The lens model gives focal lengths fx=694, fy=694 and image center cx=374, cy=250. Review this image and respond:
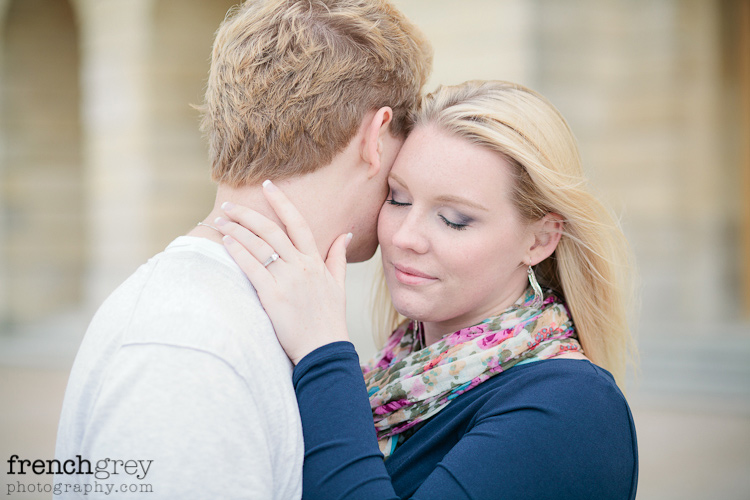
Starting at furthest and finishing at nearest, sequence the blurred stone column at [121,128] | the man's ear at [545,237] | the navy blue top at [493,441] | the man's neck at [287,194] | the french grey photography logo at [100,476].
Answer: the blurred stone column at [121,128] → the man's ear at [545,237] → the man's neck at [287,194] → the navy blue top at [493,441] → the french grey photography logo at [100,476]

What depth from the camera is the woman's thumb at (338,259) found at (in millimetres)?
1772

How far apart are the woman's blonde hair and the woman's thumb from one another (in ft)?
1.45

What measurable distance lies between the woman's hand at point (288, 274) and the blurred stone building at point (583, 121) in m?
4.24

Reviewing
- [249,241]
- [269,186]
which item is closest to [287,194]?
[269,186]

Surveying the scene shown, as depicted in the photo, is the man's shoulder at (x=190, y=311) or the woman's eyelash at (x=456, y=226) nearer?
the man's shoulder at (x=190, y=311)

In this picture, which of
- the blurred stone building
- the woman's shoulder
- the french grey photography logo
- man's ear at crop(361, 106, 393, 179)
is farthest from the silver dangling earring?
the blurred stone building

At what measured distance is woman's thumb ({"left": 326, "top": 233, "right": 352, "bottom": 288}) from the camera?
177 cm

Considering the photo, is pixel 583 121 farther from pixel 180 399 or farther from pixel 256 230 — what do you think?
pixel 180 399

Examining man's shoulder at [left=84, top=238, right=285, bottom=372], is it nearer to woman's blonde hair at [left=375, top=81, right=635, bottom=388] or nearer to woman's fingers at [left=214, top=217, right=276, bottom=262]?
woman's fingers at [left=214, top=217, right=276, bottom=262]

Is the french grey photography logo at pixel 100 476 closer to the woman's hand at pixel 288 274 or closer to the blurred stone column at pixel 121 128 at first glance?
the woman's hand at pixel 288 274

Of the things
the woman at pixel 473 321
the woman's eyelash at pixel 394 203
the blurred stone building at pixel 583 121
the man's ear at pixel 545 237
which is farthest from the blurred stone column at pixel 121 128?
the man's ear at pixel 545 237

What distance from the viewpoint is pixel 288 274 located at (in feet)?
5.34

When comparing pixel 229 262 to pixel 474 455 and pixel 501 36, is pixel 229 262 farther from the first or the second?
pixel 501 36

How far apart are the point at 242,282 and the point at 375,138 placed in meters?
0.52
